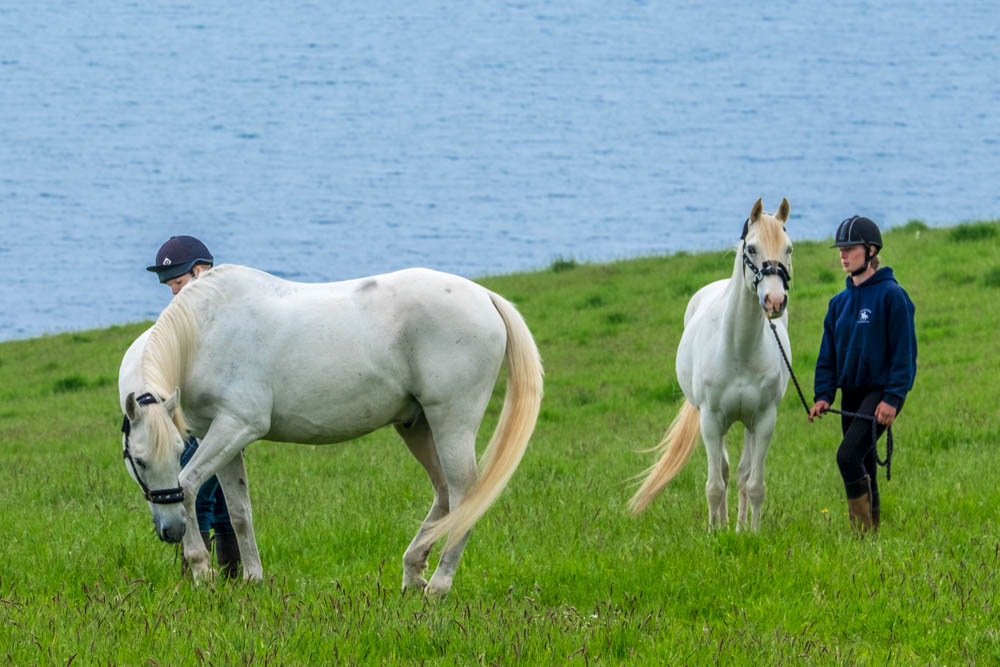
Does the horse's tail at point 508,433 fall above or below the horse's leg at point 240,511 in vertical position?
above

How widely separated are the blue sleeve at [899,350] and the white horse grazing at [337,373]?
91.8 inches

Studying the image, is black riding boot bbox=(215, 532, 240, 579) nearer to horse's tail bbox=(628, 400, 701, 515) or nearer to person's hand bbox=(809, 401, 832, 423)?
horse's tail bbox=(628, 400, 701, 515)

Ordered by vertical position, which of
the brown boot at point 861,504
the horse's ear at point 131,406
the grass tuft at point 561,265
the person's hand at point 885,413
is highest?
the horse's ear at point 131,406

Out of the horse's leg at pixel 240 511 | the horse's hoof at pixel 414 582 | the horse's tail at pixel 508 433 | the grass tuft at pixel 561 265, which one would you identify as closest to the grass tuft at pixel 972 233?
the grass tuft at pixel 561 265

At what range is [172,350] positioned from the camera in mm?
5594

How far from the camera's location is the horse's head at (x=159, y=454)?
523 centimetres

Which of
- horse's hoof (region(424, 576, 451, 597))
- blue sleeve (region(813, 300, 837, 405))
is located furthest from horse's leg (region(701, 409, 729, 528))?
horse's hoof (region(424, 576, 451, 597))

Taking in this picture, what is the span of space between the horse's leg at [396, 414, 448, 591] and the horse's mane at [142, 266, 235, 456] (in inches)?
52.1

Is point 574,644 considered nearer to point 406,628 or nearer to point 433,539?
point 406,628

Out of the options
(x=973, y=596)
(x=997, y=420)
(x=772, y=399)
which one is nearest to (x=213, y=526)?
(x=772, y=399)

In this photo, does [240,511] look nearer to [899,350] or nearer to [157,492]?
[157,492]

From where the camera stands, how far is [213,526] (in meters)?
6.72

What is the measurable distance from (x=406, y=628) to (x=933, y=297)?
13.5 metres

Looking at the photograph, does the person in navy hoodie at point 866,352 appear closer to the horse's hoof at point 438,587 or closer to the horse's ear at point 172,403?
the horse's hoof at point 438,587
